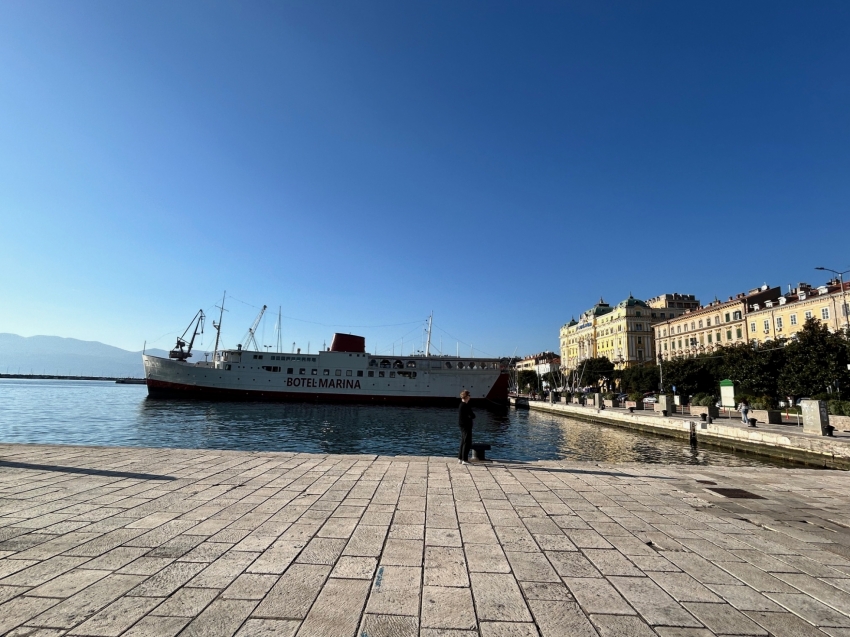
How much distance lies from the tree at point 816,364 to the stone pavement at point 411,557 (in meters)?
27.0

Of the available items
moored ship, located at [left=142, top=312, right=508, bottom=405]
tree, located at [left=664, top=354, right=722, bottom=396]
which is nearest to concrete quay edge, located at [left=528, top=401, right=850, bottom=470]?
tree, located at [left=664, top=354, right=722, bottom=396]

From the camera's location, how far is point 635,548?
4.57 meters

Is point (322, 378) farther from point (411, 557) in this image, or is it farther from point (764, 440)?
point (411, 557)

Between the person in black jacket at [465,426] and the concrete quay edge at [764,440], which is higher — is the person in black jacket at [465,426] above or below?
above

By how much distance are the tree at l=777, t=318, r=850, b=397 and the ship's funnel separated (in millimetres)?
42536

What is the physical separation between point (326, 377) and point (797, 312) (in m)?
56.0

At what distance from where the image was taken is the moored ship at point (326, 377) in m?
54.0

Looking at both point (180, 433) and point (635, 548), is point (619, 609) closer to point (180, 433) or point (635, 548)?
point (635, 548)

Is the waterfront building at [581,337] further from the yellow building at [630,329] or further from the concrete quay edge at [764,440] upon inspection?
the concrete quay edge at [764,440]

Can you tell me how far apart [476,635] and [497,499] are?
378 centimetres

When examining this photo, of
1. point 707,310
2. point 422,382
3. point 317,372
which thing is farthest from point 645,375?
point 317,372

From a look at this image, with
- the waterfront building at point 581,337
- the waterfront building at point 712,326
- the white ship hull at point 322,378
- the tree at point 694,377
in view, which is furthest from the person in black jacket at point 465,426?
the waterfront building at point 581,337

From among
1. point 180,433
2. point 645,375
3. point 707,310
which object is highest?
point 707,310

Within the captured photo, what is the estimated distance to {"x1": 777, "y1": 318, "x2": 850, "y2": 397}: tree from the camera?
2728 cm
